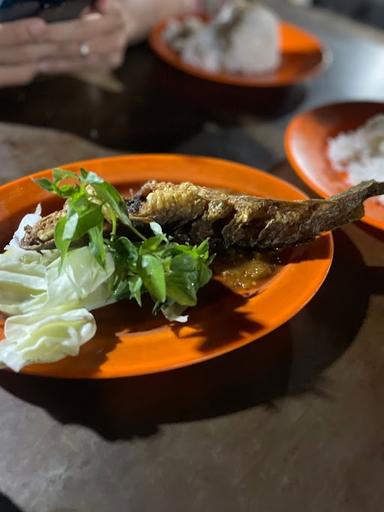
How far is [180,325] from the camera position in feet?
2.55

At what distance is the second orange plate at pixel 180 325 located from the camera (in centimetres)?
69

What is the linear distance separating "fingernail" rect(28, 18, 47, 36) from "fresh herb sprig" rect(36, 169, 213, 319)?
71cm

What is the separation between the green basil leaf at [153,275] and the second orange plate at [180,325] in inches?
2.1

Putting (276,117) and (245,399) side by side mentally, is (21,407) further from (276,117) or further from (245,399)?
(276,117)

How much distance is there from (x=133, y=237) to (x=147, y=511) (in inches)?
14.1

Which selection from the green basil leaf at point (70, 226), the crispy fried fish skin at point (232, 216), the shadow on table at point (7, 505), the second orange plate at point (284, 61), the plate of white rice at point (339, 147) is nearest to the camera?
the shadow on table at point (7, 505)

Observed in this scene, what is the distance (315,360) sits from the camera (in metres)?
0.83

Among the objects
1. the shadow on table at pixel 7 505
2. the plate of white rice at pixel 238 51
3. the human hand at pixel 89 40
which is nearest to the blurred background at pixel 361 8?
the plate of white rice at pixel 238 51

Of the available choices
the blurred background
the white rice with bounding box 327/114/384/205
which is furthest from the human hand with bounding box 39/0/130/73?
the blurred background

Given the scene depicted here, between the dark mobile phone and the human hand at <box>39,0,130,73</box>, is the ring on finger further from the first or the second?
the dark mobile phone

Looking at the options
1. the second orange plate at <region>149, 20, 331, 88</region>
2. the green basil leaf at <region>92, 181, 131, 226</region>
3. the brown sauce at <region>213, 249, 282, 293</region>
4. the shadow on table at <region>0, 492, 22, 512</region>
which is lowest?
the shadow on table at <region>0, 492, 22, 512</region>

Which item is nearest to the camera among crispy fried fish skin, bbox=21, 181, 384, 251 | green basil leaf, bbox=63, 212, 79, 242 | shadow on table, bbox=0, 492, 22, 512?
shadow on table, bbox=0, 492, 22, 512

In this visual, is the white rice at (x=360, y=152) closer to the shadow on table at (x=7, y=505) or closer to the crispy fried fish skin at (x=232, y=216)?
the crispy fried fish skin at (x=232, y=216)

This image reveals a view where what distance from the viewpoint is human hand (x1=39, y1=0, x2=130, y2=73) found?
4.69 ft
